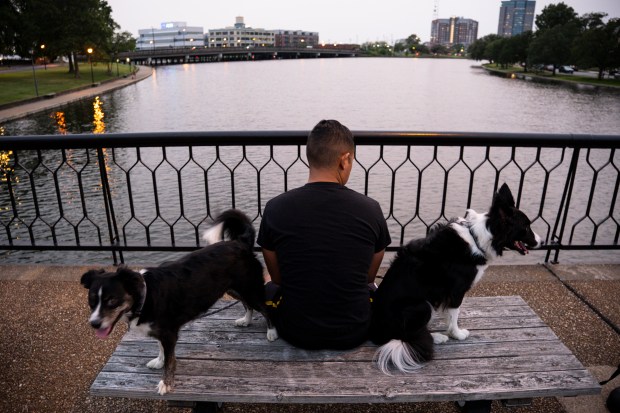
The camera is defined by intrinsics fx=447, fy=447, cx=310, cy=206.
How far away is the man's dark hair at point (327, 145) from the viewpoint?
2.58 m

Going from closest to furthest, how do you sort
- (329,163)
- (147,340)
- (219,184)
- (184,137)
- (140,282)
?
(140,282) → (329,163) → (147,340) → (184,137) → (219,184)

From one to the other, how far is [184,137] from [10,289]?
257cm

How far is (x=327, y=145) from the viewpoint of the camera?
2586 mm

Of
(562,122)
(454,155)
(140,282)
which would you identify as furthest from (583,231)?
(562,122)

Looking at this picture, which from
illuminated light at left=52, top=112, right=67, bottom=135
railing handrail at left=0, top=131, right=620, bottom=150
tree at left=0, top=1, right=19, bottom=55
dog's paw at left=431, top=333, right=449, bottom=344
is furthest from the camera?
tree at left=0, top=1, right=19, bottom=55

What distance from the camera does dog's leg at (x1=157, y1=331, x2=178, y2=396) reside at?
7.93 feet

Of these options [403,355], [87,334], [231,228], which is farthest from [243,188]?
[403,355]

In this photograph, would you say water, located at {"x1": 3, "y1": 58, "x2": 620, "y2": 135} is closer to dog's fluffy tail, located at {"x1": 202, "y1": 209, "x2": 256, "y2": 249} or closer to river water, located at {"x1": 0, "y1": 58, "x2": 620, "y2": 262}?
river water, located at {"x1": 0, "y1": 58, "x2": 620, "y2": 262}

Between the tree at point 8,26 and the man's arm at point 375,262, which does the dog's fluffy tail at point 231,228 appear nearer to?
the man's arm at point 375,262

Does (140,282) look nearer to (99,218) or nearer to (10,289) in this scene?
(10,289)

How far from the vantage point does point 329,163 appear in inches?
102

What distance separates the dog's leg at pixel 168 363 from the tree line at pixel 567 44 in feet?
242

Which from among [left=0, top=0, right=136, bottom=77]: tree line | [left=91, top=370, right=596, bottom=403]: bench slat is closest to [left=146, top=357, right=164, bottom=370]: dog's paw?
[left=91, top=370, right=596, bottom=403]: bench slat

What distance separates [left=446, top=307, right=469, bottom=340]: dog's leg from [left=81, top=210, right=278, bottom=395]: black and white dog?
1137 mm
